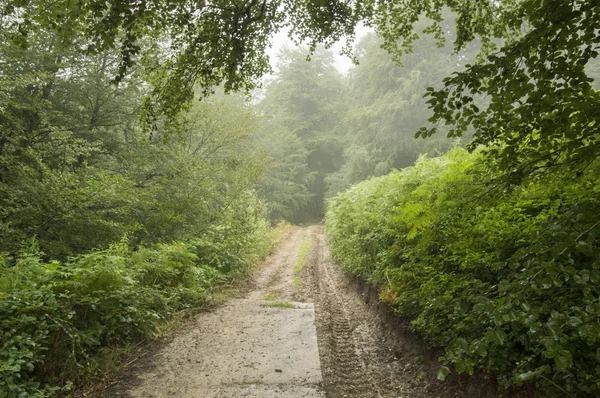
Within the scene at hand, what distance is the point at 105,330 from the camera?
17.8 ft

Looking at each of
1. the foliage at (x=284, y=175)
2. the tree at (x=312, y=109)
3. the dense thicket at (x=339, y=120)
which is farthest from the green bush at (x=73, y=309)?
the tree at (x=312, y=109)

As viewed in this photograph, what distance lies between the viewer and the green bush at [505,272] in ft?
6.27

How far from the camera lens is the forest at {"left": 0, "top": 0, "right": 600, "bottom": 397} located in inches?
102

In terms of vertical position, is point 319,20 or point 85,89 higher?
point 85,89

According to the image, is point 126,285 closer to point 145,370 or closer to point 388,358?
point 145,370

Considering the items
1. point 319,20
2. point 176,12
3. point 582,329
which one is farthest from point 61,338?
point 319,20

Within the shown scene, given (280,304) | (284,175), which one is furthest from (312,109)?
(280,304)

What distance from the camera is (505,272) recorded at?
4059 millimetres

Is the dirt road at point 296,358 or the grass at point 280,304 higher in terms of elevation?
the grass at point 280,304

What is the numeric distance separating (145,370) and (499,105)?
538cm

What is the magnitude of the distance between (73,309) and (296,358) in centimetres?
324

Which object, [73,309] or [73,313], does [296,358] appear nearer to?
[73,313]

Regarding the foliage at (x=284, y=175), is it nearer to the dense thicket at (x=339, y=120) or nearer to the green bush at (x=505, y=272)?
the dense thicket at (x=339, y=120)

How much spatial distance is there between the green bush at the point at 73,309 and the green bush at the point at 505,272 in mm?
4187
